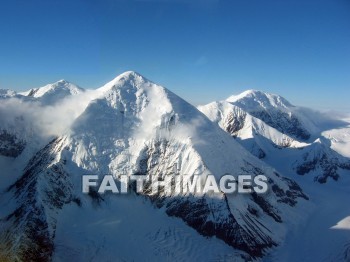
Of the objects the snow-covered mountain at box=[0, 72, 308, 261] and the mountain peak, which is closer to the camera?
the snow-covered mountain at box=[0, 72, 308, 261]

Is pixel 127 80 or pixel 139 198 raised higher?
pixel 127 80

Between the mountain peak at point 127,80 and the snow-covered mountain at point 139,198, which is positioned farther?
the mountain peak at point 127,80

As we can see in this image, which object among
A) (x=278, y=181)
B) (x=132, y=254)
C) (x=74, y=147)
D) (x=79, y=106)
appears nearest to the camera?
(x=132, y=254)

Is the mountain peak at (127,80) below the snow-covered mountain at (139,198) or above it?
above

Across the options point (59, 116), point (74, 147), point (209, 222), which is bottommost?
point (209, 222)

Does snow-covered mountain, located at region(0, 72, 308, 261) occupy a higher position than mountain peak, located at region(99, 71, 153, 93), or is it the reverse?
mountain peak, located at region(99, 71, 153, 93)

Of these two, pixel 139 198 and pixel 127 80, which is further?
pixel 127 80

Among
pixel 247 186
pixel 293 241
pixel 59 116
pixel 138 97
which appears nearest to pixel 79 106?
pixel 59 116

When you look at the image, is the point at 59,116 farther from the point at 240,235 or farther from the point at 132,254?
the point at 240,235
